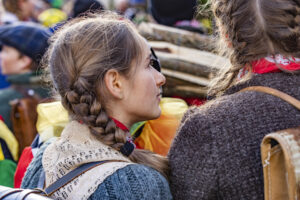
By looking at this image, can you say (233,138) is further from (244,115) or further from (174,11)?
(174,11)

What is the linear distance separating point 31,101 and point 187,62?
52.1 inches

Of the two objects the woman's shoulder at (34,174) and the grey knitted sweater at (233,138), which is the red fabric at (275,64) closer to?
the grey knitted sweater at (233,138)

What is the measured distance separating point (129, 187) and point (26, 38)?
244cm

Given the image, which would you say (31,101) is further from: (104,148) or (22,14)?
(22,14)

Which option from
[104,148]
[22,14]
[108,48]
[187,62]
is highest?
[108,48]

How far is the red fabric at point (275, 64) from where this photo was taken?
1.48m

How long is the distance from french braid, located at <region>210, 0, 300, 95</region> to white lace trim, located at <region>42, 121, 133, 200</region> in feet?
2.04

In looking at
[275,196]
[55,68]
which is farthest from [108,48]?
[275,196]

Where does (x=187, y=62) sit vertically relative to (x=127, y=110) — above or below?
below

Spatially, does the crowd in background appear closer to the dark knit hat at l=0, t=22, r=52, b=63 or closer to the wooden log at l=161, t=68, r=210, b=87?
the dark knit hat at l=0, t=22, r=52, b=63

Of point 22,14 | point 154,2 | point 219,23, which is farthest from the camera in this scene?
point 22,14

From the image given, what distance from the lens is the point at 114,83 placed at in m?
1.71

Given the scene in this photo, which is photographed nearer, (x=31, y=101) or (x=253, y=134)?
(x=253, y=134)

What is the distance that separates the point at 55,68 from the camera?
1.74 metres
